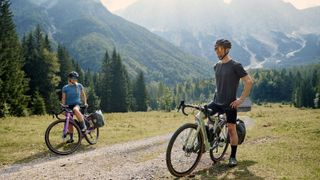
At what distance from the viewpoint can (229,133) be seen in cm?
1284

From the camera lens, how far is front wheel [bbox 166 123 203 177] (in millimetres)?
11478

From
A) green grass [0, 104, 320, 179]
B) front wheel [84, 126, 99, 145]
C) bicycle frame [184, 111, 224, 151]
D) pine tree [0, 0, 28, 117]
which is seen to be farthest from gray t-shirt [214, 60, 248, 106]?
pine tree [0, 0, 28, 117]

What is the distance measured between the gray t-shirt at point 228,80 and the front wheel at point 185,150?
4.48ft

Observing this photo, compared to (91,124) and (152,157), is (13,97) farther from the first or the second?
(152,157)

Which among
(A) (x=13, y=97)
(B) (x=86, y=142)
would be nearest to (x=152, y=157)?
(B) (x=86, y=142)

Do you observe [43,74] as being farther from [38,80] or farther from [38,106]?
[38,106]

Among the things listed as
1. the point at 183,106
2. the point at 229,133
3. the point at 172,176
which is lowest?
the point at 172,176

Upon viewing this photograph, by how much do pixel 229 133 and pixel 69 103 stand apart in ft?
29.6

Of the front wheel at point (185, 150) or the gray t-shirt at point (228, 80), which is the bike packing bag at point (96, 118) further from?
the gray t-shirt at point (228, 80)

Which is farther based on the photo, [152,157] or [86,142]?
[86,142]

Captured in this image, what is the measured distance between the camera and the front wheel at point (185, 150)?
11.5m

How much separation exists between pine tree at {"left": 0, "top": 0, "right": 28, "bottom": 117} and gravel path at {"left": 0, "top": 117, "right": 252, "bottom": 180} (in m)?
35.2

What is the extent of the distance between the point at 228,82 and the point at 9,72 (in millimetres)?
48181

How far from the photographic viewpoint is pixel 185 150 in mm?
11758
